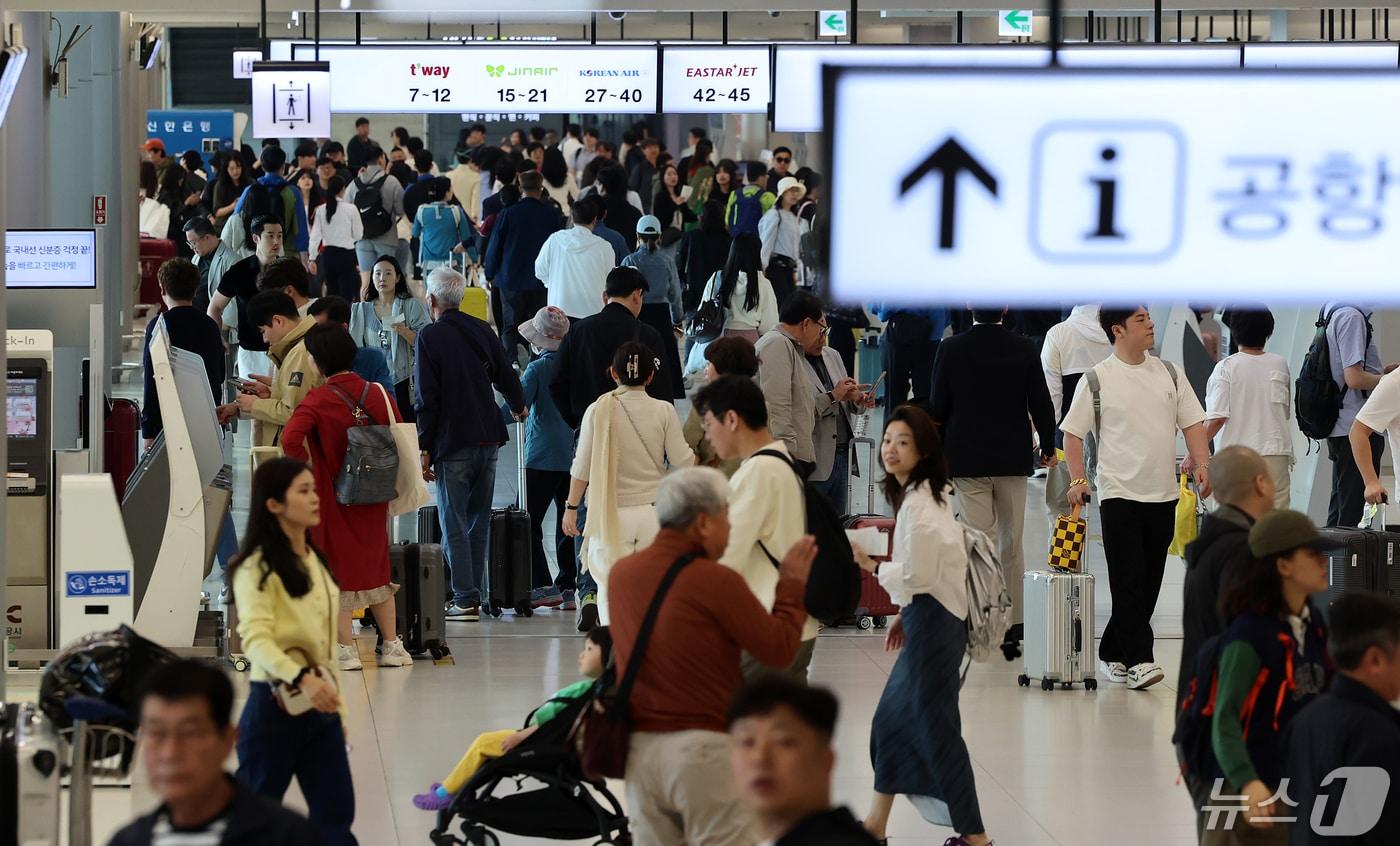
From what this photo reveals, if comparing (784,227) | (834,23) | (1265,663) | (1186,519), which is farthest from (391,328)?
(834,23)

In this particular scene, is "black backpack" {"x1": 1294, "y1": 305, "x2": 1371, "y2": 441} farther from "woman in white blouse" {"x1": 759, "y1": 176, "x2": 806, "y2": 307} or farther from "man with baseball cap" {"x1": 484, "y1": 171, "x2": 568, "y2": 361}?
"woman in white blouse" {"x1": 759, "y1": 176, "x2": 806, "y2": 307}

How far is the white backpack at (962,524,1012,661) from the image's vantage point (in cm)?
596

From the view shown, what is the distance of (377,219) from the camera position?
17031mm

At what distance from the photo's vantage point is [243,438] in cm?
1492

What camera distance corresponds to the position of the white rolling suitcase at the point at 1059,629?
27.5 ft

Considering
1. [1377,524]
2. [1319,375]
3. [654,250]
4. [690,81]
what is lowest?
[1377,524]

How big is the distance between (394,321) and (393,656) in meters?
2.86

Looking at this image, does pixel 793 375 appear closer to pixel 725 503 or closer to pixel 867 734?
pixel 867 734

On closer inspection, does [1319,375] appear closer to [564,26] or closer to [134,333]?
[134,333]

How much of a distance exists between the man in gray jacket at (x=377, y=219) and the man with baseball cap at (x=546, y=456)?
5187mm

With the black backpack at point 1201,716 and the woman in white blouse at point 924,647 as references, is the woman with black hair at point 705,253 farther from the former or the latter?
the black backpack at point 1201,716

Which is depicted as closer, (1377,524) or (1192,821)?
(1192,821)

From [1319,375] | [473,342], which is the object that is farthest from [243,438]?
[1319,375]

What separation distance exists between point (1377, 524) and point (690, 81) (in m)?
6.66
